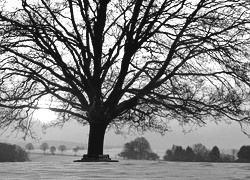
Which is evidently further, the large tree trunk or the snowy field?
the large tree trunk

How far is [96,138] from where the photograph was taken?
37.3 feet

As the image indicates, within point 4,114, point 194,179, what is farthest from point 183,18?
point 194,179

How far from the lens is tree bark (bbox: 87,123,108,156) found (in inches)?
442

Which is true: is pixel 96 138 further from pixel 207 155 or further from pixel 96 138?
pixel 207 155

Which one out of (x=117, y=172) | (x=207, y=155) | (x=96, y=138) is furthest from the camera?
(x=207, y=155)

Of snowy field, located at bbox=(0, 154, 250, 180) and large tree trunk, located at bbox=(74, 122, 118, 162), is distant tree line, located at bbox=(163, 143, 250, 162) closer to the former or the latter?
large tree trunk, located at bbox=(74, 122, 118, 162)

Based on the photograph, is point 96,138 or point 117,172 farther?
point 96,138

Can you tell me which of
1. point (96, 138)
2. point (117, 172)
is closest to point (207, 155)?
point (96, 138)

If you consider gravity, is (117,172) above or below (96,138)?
below

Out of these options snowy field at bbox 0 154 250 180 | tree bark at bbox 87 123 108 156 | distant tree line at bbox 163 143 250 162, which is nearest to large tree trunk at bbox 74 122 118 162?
tree bark at bbox 87 123 108 156

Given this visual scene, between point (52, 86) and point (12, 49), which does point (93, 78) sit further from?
point (12, 49)

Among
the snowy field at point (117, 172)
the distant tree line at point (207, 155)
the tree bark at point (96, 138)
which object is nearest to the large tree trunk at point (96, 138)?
the tree bark at point (96, 138)

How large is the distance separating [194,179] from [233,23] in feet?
33.5

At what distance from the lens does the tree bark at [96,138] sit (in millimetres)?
11219
